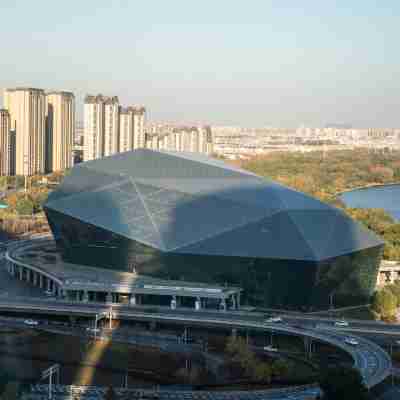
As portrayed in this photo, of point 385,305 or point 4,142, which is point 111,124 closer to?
point 4,142

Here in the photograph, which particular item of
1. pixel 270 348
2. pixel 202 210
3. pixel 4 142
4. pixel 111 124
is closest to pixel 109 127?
pixel 111 124

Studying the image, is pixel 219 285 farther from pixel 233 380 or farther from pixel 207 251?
pixel 233 380

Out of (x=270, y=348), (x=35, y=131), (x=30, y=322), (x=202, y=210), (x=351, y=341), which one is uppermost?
(x=35, y=131)

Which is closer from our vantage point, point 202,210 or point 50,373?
point 50,373

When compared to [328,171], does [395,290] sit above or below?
below

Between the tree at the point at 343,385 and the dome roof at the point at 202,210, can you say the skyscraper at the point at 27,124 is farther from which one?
the tree at the point at 343,385

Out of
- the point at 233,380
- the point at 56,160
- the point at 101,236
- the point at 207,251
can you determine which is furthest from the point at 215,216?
the point at 56,160

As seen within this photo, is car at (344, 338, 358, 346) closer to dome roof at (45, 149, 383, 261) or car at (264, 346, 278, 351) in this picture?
car at (264, 346, 278, 351)

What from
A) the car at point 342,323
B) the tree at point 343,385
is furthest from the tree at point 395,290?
the tree at point 343,385
